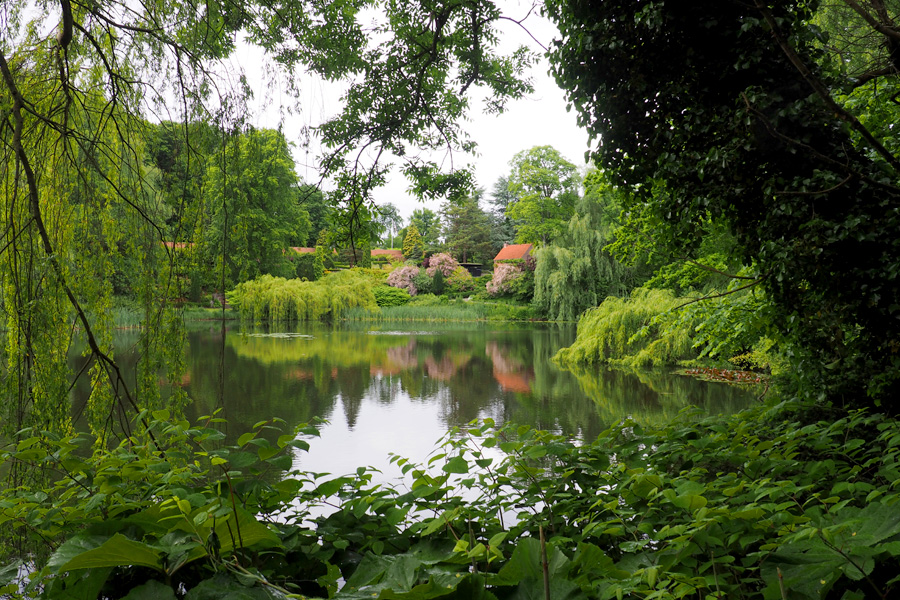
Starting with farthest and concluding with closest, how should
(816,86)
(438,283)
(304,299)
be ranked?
(438,283) → (304,299) → (816,86)

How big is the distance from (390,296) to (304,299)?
8001 mm

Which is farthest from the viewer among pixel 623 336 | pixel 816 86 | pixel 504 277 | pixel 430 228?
pixel 430 228

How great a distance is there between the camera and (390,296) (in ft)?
73.2

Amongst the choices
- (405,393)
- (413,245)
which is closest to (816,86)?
(405,393)

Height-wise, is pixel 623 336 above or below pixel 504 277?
below

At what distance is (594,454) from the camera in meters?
1.49

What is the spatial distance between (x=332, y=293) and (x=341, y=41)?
12.1 metres

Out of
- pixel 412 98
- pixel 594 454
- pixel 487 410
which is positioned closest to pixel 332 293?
pixel 487 410

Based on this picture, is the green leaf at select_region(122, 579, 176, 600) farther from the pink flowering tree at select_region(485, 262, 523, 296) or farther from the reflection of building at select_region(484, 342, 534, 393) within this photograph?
the pink flowering tree at select_region(485, 262, 523, 296)

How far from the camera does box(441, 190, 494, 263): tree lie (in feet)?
87.4

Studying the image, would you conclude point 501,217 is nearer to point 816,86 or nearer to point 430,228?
point 430,228

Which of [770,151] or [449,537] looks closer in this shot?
[449,537]

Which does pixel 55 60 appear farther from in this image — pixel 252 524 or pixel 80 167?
pixel 252 524

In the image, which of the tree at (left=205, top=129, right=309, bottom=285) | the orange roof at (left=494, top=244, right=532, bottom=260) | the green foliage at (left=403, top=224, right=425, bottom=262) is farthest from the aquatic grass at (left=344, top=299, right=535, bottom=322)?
the tree at (left=205, top=129, right=309, bottom=285)
